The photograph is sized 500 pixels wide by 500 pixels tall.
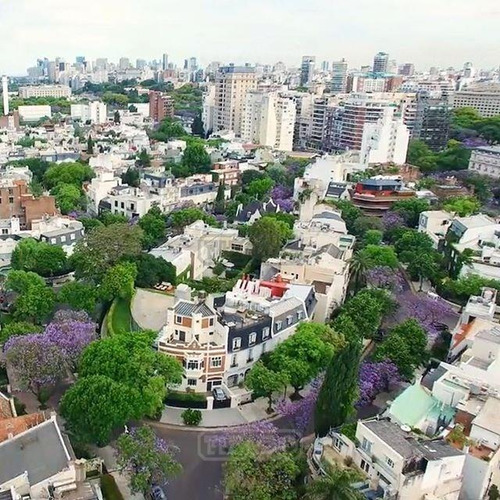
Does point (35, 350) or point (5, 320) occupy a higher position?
point (35, 350)

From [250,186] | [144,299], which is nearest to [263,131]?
[250,186]

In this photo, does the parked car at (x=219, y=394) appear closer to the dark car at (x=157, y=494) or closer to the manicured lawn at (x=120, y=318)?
the dark car at (x=157, y=494)

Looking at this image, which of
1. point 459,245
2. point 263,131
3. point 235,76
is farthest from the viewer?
point 235,76

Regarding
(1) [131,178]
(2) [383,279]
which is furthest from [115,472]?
(1) [131,178]

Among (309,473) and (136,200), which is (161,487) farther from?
(136,200)

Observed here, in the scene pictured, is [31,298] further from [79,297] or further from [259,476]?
[259,476]
